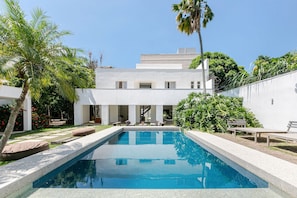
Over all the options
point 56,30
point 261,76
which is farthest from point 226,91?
point 56,30

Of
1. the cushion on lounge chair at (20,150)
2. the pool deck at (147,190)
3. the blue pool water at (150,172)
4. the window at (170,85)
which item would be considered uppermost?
the window at (170,85)

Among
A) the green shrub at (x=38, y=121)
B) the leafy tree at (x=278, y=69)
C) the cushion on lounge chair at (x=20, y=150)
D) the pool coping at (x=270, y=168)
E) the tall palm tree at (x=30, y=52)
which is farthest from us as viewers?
the green shrub at (x=38, y=121)

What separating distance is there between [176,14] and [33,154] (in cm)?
1556

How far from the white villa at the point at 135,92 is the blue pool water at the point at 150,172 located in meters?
10.7

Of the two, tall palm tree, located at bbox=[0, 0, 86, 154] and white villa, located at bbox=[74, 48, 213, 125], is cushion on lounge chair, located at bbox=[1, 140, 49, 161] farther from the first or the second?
white villa, located at bbox=[74, 48, 213, 125]

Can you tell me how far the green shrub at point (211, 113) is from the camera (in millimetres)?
14398

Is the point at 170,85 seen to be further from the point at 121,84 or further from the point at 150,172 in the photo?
the point at 150,172

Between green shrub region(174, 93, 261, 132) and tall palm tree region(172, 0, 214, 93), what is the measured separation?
5290 millimetres

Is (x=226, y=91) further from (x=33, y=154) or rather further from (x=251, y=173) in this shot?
(x=33, y=154)

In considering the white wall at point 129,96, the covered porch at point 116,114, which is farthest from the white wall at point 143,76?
the covered porch at point 116,114

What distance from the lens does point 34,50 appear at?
6.49 meters

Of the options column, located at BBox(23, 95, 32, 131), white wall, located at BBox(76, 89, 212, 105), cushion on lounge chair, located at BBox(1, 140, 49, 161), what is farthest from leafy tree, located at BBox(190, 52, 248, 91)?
cushion on lounge chair, located at BBox(1, 140, 49, 161)

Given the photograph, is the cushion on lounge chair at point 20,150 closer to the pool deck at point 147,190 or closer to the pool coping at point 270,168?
the pool deck at point 147,190

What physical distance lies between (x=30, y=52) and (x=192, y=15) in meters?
13.8
